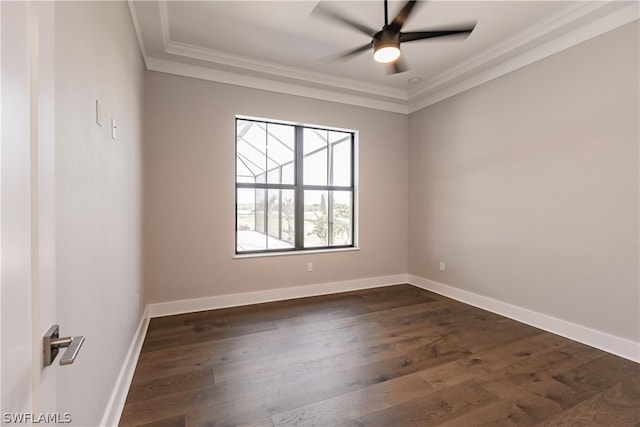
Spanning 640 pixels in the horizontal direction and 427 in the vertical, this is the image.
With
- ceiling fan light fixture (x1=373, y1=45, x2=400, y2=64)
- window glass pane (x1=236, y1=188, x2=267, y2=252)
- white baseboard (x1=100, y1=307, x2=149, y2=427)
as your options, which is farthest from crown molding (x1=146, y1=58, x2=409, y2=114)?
white baseboard (x1=100, y1=307, x2=149, y2=427)

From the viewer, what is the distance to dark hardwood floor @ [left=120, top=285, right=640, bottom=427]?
170 centimetres

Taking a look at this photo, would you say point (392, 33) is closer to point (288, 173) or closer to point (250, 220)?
point (288, 173)

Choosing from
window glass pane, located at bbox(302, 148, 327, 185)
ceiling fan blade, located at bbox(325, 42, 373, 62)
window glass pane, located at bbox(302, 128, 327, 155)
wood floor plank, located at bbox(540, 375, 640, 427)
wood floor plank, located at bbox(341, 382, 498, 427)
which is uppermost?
ceiling fan blade, located at bbox(325, 42, 373, 62)

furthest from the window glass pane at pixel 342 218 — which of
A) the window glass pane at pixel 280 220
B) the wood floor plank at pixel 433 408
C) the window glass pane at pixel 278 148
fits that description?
the wood floor plank at pixel 433 408

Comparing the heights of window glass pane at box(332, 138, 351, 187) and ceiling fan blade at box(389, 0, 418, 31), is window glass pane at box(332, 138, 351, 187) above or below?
A: below

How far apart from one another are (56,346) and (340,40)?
125 inches

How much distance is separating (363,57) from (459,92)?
1.39 metres

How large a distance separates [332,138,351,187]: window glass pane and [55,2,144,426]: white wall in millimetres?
2653

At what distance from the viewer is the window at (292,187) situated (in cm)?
372

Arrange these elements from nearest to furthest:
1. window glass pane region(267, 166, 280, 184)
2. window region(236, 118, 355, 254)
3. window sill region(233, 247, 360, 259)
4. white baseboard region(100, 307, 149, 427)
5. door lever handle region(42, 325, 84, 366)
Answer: door lever handle region(42, 325, 84, 366)
white baseboard region(100, 307, 149, 427)
window sill region(233, 247, 360, 259)
window region(236, 118, 355, 254)
window glass pane region(267, 166, 280, 184)

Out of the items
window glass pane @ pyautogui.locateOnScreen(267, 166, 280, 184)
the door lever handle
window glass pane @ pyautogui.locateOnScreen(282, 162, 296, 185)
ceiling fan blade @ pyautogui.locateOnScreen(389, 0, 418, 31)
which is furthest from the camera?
window glass pane @ pyautogui.locateOnScreen(282, 162, 296, 185)

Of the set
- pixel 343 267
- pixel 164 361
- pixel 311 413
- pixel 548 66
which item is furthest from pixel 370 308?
pixel 548 66

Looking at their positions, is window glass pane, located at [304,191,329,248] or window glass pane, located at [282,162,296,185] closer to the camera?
window glass pane, located at [282,162,296,185]

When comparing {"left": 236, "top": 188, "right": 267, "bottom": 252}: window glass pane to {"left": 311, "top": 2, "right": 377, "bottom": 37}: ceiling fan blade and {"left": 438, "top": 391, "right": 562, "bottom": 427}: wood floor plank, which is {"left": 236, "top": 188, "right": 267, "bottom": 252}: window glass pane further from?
{"left": 438, "top": 391, "right": 562, "bottom": 427}: wood floor plank
